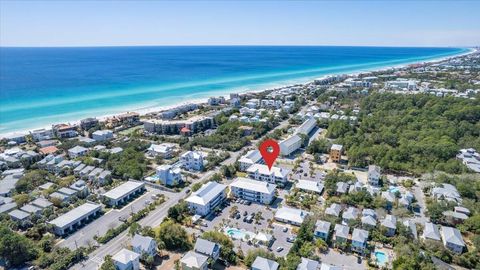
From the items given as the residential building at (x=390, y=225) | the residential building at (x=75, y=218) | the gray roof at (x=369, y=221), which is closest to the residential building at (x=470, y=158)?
the residential building at (x=390, y=225)

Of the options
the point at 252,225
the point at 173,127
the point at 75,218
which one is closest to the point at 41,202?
the point at 75,218

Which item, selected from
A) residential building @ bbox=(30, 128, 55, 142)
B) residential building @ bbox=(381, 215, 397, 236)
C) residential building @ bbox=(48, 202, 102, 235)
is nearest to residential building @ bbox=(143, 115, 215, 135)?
residential building @ bbox=(30, 128, 55, 142)

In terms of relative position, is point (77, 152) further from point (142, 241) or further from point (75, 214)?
point (142, 241)

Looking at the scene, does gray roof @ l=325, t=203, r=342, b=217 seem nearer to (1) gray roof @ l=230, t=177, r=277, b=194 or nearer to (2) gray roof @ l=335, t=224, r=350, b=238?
(2) gray roof @ l=335, t=224, r=350, b=238

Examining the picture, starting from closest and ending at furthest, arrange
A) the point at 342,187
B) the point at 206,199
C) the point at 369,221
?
the point at 369,221
the point at 206,199
the point at 342,187

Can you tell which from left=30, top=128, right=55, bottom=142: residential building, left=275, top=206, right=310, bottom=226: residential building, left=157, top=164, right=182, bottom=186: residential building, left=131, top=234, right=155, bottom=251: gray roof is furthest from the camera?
left=30, top=128, right=55, bottom=142: residential building

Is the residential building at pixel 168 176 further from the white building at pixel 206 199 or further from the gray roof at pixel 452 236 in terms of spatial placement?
the gray roof at pixel 452 236
